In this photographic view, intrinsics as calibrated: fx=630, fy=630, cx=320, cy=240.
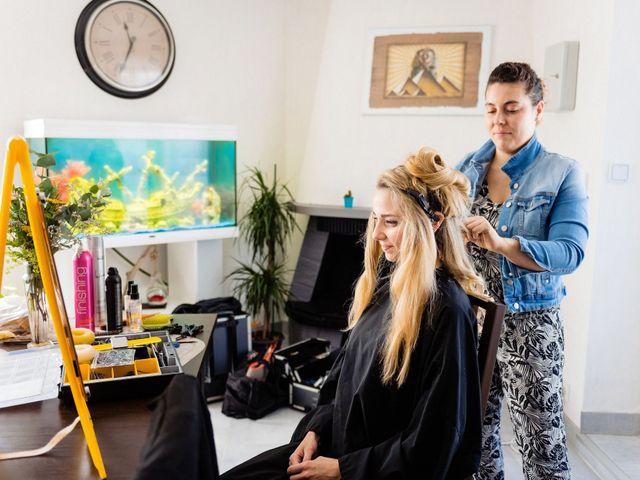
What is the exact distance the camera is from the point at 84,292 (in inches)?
71.7

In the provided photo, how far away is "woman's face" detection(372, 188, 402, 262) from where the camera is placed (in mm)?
1444

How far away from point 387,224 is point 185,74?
8.87 ft

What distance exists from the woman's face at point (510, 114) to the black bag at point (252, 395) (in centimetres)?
183

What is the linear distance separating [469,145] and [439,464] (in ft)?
8.42

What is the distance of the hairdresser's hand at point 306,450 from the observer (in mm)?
1461

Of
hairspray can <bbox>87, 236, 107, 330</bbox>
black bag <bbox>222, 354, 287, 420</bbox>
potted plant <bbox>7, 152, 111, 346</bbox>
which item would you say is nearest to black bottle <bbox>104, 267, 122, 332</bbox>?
hairspray can <bbox>87, 236, 107, 330</bbox>

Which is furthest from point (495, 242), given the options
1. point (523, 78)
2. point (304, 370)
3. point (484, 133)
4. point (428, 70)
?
point (428, 70)

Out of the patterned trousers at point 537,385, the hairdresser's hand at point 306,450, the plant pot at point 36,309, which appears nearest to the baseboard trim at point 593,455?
the patterned trousers at point 537,385

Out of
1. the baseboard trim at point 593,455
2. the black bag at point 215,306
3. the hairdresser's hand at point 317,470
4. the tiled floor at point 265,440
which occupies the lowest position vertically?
the tiled floor at point 265,440

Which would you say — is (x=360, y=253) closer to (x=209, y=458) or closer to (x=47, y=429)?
(x=47, y=429)

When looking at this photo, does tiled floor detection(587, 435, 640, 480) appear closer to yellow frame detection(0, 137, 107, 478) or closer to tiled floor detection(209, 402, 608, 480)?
tiled floor detection(209, 402, 608, 480)

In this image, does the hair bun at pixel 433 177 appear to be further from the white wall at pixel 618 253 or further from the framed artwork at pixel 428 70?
the framed artwork at pixel 428 70

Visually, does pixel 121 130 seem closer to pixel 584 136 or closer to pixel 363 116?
pixel 363 116

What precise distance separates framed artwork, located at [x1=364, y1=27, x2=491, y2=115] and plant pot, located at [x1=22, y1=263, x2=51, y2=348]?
2442 mm
